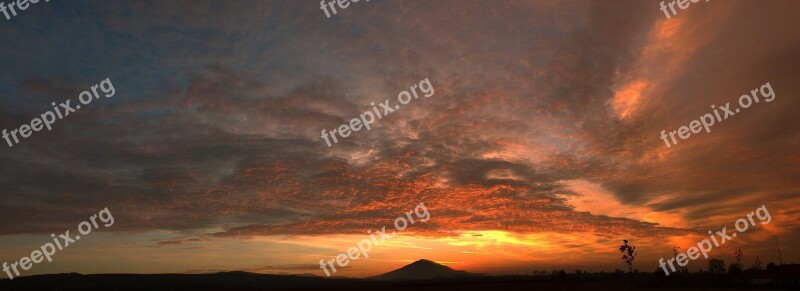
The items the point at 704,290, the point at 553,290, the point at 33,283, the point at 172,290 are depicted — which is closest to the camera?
the point at 704,290

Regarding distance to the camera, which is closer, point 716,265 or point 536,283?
point 536,283

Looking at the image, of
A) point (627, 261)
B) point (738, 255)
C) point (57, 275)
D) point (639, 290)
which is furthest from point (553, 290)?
point (57, 275)

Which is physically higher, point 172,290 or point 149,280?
point 149,280

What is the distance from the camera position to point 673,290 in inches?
3238

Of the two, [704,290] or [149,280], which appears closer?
[704,290]

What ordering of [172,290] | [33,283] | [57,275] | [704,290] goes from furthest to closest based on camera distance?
[57,275]
[33,283]
[172,290]
[704,290]

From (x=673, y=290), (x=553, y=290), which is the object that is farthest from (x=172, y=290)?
(x=673, y=290)

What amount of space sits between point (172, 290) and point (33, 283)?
49.5 m

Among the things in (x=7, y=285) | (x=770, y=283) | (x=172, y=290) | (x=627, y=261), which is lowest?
(x=770, y=283)

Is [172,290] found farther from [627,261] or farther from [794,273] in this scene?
[794,273]

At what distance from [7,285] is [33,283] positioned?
759 centimetres

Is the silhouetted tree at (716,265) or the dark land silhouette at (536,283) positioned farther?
the silhouetted tree at (716,265)

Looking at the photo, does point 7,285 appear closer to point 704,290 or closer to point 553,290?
point 553,290

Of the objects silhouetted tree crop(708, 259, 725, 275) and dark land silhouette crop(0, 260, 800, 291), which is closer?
dark land silhouette crop(0, 260, 800, 291)
